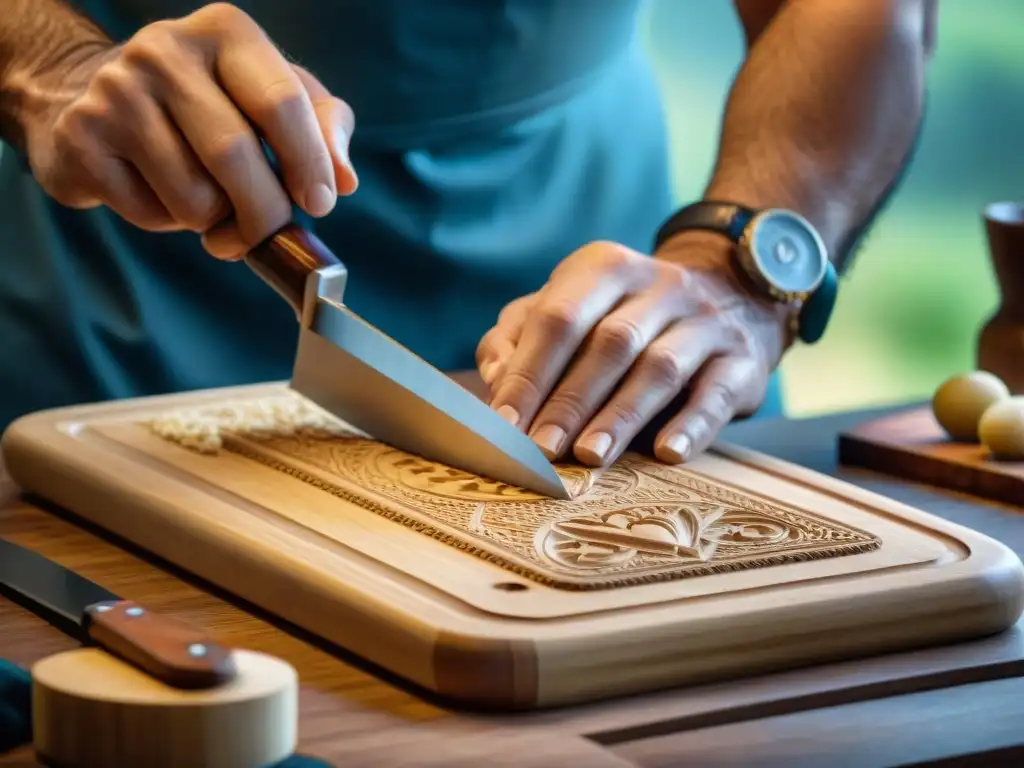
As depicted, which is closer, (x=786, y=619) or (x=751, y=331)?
(x=786, y=619)

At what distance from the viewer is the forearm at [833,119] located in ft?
5.00

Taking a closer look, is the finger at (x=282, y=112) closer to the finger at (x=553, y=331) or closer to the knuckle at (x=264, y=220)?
the knuckle at (x=264, y=220)

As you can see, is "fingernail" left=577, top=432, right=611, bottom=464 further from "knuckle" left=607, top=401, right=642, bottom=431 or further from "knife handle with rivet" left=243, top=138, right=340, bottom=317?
"knife handle with rivet" left=243, top=138, right=340, bottom=317

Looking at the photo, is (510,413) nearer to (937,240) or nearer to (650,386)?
(650,386)

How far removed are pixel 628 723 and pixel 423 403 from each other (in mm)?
341

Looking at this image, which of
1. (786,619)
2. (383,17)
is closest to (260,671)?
(786,619)

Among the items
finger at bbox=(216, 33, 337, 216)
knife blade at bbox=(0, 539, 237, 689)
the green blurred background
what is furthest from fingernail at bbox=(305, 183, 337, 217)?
the green blurred background

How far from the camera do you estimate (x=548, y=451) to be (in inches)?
45.7

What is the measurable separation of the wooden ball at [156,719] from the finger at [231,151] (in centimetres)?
44

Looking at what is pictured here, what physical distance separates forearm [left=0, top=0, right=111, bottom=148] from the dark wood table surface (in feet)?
1.71

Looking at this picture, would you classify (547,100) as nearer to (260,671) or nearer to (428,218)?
(428,218)

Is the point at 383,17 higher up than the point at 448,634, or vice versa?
the point at 383,17

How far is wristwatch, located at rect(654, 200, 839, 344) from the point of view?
4.52 ft

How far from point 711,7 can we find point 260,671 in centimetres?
278
